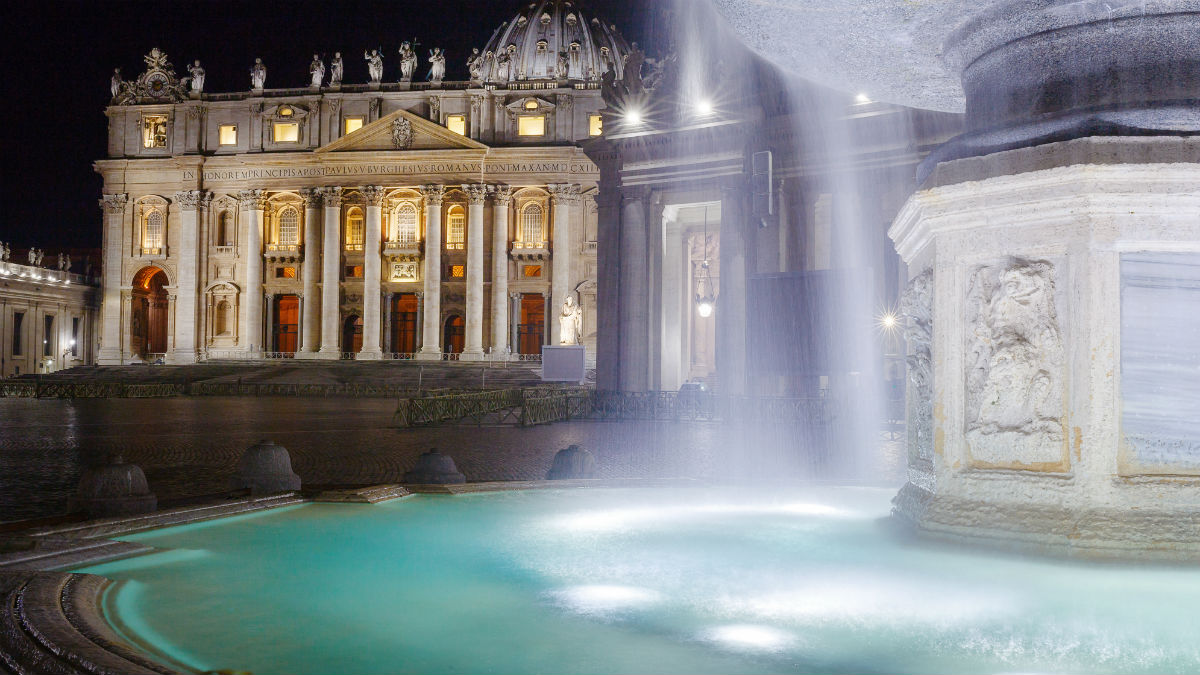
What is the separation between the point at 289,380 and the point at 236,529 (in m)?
46.0

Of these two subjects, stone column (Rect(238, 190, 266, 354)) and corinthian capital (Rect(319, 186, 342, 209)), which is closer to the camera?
corinthian capital (Rect(319, 186, 342, 209))

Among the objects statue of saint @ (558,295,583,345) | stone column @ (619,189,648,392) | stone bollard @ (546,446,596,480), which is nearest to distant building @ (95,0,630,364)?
statue of saint @ (558,295,583,345)

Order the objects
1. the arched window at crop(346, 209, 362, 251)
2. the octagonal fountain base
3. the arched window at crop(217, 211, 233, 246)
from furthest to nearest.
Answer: the arched window at crop(217, 211, 233, 246), the arched window at crop(346, 209, 362, 251), the octagonal fountain base

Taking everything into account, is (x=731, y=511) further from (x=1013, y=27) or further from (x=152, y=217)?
(x=152, y=217)

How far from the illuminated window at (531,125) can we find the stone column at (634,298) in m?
38.6

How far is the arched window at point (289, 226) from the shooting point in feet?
223

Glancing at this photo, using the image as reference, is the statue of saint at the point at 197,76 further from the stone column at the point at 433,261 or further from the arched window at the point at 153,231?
the stone column at the point at 433,261

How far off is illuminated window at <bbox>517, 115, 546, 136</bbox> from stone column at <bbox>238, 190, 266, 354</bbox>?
58.3 feet

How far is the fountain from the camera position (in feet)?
14.4

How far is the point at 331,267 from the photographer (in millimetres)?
65250

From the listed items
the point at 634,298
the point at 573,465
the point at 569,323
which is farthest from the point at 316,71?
the point at 573,465

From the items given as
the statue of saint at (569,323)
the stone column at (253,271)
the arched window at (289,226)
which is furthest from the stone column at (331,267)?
the statue of saint at (569,323)

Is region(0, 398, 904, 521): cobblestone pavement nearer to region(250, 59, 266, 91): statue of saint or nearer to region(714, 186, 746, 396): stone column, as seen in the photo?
region(714, 186, 746, 396): stone column

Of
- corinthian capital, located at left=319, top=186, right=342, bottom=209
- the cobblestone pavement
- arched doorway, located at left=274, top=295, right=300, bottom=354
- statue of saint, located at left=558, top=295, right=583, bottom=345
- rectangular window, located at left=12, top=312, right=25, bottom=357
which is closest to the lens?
the cobblestone pavement
